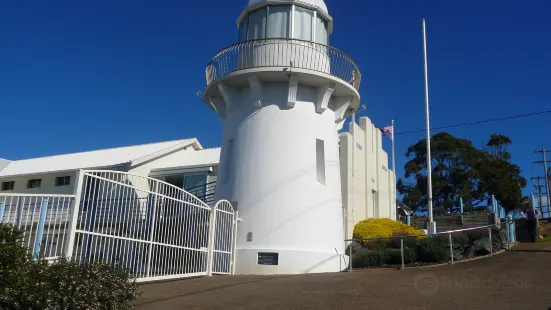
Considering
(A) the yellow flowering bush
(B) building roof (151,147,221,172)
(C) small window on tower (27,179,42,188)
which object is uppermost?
(B) building roof (151,147,221,172)

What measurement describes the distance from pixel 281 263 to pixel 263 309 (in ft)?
19.4

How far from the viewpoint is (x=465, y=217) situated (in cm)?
2475

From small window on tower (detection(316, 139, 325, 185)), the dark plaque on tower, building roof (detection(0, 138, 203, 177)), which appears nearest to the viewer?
the dark plaque on tower

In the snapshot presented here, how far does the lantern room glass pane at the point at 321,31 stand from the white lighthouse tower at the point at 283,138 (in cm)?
4

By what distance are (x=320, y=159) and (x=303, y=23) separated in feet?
14.3

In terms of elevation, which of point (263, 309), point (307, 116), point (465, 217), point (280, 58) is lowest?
point (263, 309)

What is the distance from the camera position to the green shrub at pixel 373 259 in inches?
575

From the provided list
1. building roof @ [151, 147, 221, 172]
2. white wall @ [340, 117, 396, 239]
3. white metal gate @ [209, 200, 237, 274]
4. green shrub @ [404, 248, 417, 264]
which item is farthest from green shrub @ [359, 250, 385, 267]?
building roof @ [151, 147, 221, 172]

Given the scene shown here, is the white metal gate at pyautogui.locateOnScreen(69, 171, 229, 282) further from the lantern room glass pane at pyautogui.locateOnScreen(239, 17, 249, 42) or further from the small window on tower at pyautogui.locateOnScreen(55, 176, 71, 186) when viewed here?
the small window on tower at pyautogui.locateOnScreen(55, 176, 71, 186)

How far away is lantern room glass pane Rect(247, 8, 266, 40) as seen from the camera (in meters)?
16.0

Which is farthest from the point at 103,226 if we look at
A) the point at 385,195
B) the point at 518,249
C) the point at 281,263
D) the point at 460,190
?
the point at 460,190

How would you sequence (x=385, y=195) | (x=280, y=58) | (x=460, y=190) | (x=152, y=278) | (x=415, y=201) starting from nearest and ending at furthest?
1. (x=152, y=278)
2. (x=280, y=58)
3. (x=385, y=195)
4. (x=460, y=190)
5. (x=415, y=201)

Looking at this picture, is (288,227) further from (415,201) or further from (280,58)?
(415,201)

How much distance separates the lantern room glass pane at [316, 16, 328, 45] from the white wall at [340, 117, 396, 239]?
7.82 metres
